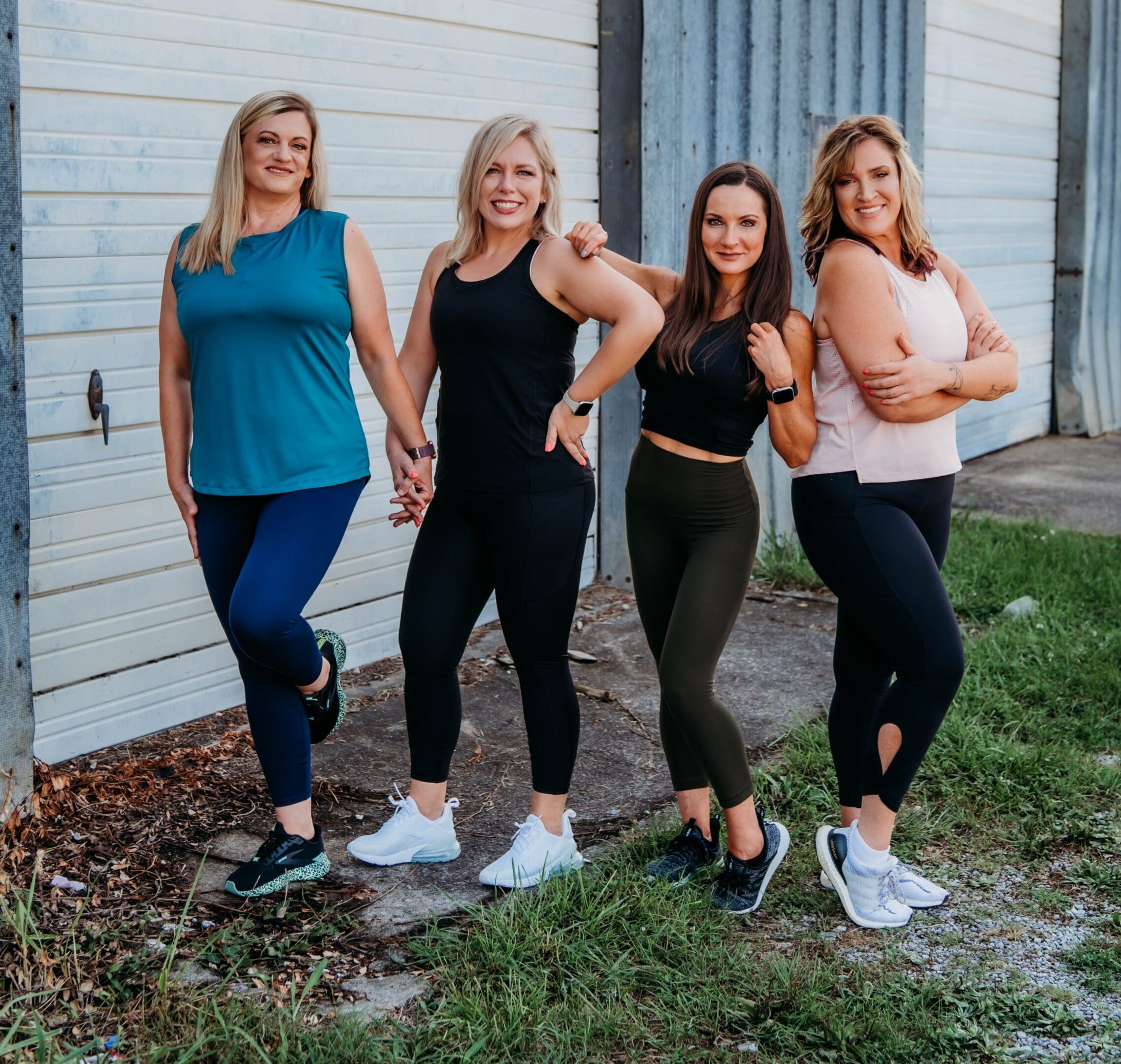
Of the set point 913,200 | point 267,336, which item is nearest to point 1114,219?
point 913,200

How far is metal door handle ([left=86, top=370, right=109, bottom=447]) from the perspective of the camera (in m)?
4.28

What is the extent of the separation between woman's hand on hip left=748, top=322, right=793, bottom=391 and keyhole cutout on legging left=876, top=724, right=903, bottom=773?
0.90 meters

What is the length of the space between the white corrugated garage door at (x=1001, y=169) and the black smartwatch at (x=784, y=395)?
21.7 feet

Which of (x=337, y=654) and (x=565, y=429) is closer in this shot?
(x=565, y=429)

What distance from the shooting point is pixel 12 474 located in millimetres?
3605

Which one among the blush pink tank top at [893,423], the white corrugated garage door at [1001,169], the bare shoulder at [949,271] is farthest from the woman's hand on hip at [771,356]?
the white corrugated garage door at [1001,169]

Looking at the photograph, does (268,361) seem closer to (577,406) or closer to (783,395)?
(577,406)

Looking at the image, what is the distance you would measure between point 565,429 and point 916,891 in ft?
4.99

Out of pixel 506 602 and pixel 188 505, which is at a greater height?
pixel 188 505

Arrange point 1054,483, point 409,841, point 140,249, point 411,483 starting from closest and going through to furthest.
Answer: point 411,483 < point 409,841 < point 140,249 < point 1054,483

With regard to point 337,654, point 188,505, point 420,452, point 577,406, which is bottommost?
point 337,654

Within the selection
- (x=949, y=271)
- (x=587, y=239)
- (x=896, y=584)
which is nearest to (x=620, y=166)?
(x=949, y=271)

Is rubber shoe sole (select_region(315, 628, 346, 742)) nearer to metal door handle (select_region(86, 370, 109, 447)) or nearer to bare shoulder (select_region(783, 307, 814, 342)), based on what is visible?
metal door handle (select_region(86, 370, 109, 447))

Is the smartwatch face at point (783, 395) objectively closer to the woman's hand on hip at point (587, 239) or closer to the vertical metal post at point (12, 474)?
the woman's hand on hip at point (587, 239)
